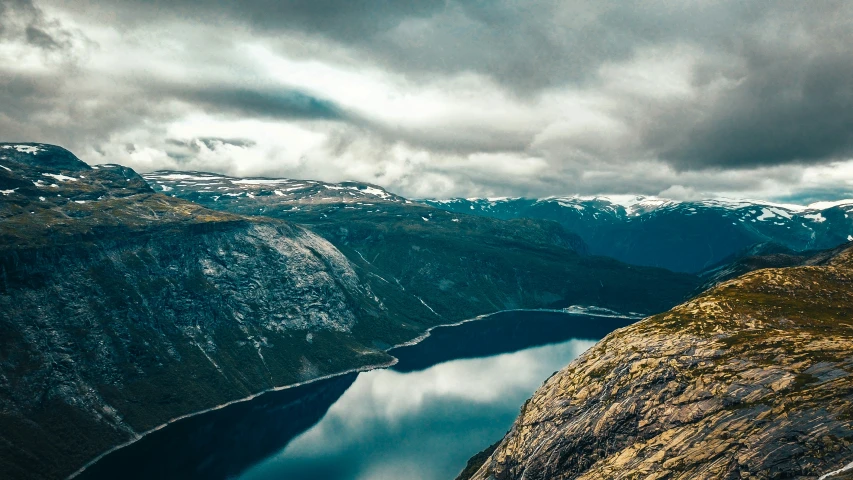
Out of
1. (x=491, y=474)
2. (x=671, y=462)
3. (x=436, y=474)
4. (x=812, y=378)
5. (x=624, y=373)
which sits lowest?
(x=436, y=474)

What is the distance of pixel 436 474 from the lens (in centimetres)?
19975

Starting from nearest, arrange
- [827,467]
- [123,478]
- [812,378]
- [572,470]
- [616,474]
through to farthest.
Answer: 1. [827,467]
2. [812,378]
3. [616,474]
4. [572,470]
5. [123,478]

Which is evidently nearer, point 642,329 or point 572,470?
point 572,470

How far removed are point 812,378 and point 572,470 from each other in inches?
1706

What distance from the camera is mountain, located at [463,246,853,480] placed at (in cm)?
7088

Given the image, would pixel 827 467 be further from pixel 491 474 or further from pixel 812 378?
pixel 491 474

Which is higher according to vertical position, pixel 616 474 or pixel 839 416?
pixel 839 416

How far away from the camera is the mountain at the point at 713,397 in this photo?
70.9 meters

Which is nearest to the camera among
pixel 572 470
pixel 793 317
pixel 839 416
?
pixel 839 416

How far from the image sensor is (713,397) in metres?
87.4

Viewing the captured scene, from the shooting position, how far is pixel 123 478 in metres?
200

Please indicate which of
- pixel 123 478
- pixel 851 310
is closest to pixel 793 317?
pixel 851 310

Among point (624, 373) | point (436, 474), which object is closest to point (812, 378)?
point (624, 373)

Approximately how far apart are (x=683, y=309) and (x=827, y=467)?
218 feet
